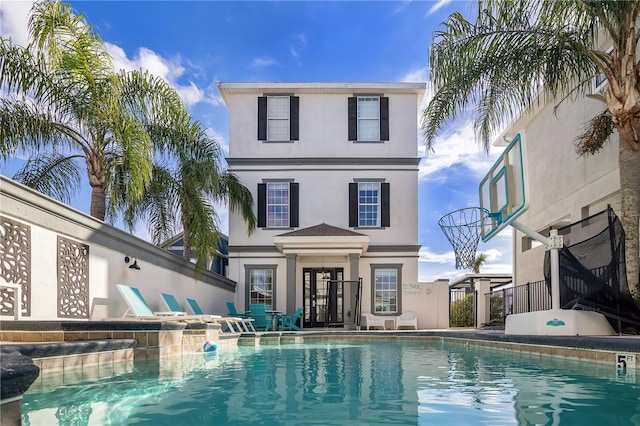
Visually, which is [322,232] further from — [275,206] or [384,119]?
[384,119]

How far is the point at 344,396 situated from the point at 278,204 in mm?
14534

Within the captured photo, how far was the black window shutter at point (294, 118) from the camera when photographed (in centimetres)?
1866

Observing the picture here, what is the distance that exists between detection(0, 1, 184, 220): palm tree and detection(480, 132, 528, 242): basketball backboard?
21.2 ft

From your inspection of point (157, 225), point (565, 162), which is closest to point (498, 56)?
point (565, 162)

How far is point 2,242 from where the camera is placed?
614 centimetres

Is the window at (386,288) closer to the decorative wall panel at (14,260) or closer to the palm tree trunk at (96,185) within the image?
the palm tree trunk at (96,185)

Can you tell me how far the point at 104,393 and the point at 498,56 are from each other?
7947 millimetres

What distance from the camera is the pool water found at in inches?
128

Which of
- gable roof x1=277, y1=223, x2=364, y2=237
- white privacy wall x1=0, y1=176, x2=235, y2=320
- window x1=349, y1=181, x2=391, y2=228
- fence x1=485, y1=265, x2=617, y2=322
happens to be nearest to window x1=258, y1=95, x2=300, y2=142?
window x1=349, y1=181, x2=391, y2=228

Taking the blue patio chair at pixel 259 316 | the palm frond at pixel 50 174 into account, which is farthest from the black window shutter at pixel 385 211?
the palm frond at pixel 50 174

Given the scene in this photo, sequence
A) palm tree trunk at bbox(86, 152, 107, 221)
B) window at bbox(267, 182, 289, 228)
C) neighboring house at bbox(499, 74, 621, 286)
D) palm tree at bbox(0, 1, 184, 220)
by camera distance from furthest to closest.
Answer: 1. window at bbox(267, 182, 289, 228)
2. neighboring house at bbox(499, 74, 621, 286)
3. palm tree trunk at bbox(86, 152, 107, 221)
4. palm tree at bbox(0, 1, 184, 220)

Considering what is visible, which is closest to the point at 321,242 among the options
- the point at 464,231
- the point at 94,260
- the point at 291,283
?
the point at 291,283

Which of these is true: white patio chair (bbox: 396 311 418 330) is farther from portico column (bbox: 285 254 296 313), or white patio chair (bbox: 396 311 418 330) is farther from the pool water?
the pool water

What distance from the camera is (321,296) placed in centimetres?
1812
